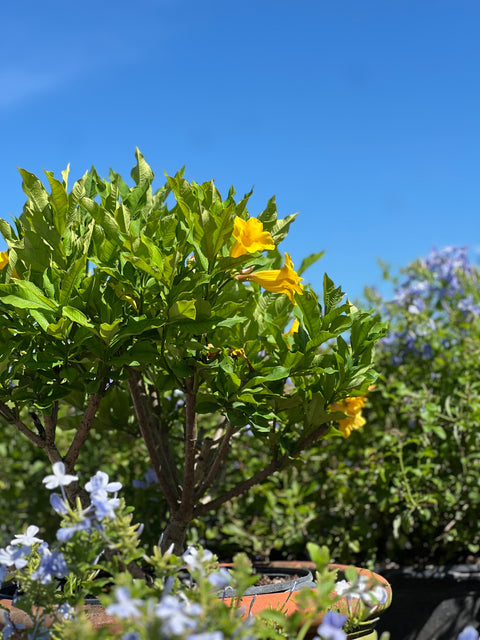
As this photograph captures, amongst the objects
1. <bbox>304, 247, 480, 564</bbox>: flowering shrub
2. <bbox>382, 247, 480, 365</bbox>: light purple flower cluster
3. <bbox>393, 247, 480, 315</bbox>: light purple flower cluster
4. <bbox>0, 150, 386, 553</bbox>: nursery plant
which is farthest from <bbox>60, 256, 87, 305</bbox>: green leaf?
<bbox>393, 247, 480, 315</bbox>: light purple flower cluster

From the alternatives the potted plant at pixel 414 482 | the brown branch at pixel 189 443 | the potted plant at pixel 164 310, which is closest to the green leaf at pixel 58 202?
the potted plant at pixel 164 310

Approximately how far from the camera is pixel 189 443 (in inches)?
68.6

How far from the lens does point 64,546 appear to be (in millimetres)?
1073

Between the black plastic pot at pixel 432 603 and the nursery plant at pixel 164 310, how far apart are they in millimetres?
1244

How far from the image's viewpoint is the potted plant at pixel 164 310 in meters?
1.39

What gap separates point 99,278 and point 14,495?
8.31 feet

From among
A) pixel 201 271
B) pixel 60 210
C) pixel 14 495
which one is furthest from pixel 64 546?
pixel 14 495

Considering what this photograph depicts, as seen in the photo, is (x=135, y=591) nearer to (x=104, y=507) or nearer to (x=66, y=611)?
(x=104, y=507)

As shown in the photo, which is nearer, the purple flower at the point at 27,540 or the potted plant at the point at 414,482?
the purple flower at the point at 27,540

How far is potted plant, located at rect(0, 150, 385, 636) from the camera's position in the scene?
4.55 feet

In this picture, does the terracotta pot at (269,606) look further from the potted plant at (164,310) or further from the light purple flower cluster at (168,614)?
the light purple flower cluster at (168,614)

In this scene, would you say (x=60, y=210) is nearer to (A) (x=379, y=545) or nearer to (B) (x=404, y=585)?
(B) (x=404, y=585)

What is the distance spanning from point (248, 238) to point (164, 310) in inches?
9.7

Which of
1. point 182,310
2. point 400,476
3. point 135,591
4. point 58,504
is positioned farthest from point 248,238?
point 400,476
